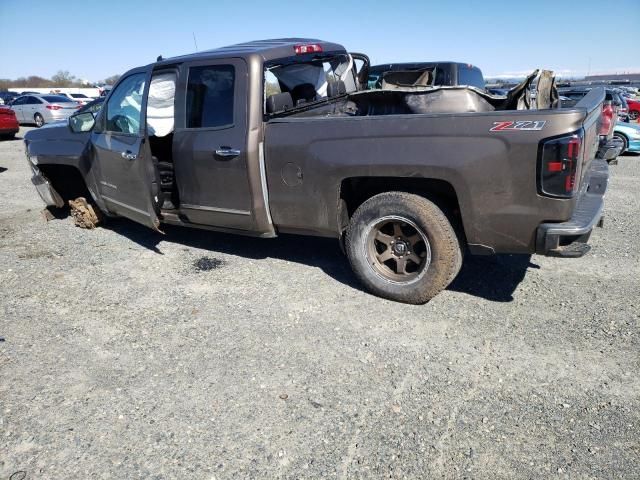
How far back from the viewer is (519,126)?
296 cm

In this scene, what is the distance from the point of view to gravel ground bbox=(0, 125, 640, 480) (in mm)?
2314

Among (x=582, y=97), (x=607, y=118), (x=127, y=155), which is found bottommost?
(x=607, y=118)

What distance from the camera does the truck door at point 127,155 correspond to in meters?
4.36

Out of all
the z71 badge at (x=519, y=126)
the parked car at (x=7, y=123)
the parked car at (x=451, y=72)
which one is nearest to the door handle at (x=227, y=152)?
the z71 badge at (x=519, y=126)

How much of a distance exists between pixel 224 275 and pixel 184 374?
5.07 ft

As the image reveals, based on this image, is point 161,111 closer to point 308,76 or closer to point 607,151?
point 308,76

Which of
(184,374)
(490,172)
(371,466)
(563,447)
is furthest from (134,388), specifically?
(490,172)

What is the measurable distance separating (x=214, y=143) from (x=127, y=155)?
100cm

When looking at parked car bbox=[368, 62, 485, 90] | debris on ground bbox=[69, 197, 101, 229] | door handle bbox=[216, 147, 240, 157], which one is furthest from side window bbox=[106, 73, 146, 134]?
parked car bbox=[368, 62, 485, 90]

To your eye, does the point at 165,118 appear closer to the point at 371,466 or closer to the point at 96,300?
the point at 96,300

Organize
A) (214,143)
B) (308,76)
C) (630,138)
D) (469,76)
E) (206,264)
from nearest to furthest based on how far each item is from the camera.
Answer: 1. (214,143)
2. (308,76)
3. (206,264)
4. (469,76)
5. (630,138)

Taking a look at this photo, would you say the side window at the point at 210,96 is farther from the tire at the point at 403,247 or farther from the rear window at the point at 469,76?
the rear window at the point at 469,76

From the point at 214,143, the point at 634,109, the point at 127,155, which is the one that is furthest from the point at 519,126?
the point at 634,109

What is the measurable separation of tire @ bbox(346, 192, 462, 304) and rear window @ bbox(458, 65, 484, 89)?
6.33 m
